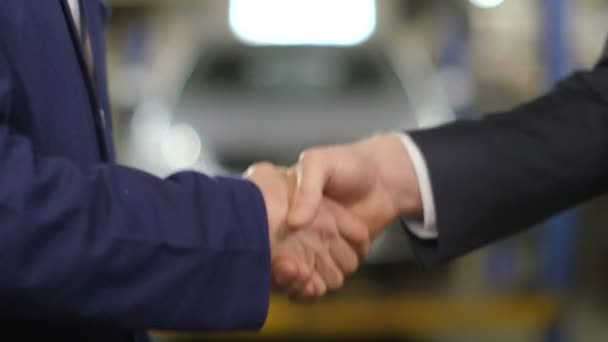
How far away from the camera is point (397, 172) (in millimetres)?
947

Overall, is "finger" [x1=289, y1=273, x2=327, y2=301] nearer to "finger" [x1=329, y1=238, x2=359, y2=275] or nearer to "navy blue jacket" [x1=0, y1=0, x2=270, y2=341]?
"finger" [x1=329, y1=238, x2=359, y2=275]

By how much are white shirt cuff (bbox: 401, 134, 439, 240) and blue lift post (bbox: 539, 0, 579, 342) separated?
1.25m

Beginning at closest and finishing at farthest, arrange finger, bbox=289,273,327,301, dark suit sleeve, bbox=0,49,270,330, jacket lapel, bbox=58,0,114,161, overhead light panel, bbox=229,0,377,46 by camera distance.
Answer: dark suit sleeve, bbox=0,49,270,330 → jacket lapel, bbox=58,0,114,161 → finger, bbox=289,273,327,301 → overhead light panel, bbox=229,0,377,46

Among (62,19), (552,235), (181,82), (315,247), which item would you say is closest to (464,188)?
(315,247)

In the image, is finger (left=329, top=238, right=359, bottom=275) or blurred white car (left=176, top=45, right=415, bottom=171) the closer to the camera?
finger (left=329, top=238, right=359, bottom=275)

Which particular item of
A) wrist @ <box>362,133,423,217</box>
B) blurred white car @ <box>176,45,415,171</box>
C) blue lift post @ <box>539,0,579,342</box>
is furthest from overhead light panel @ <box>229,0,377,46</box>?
wrist @ <box>362,133,423,217</box>

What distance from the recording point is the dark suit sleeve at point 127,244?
2.07 feet

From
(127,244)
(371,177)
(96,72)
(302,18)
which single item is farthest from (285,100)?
(127,244)

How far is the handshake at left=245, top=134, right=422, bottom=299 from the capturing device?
847mm

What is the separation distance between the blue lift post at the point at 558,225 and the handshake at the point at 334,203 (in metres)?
1.25

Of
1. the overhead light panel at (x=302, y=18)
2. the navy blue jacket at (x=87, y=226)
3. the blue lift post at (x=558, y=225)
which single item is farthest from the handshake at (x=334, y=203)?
the overhead light panel at (x=302, y=18)

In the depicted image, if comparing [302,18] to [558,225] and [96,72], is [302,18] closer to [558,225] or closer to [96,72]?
[558,225]

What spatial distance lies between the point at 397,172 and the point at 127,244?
0.36m

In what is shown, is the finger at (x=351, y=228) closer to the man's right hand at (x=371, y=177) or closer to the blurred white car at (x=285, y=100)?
the man's right hand at (x=371, y=177)
